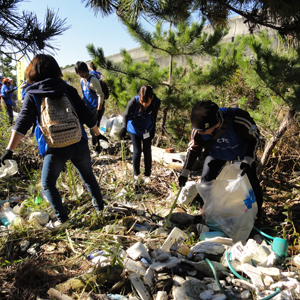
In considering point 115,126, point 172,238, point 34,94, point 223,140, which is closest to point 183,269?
point 172,238

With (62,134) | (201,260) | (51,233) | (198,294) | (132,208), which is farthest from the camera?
(132,208)

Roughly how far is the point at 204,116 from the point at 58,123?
3.90 ft

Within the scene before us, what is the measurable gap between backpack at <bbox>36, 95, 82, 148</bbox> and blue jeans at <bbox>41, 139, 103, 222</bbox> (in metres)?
0.08

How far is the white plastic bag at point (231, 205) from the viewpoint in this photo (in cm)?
229

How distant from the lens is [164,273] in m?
1.75

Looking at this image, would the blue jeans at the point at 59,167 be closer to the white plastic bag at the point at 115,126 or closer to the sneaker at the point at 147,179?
the sneaker at the point at 147,179

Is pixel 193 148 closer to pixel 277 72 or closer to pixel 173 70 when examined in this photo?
pixel 277 72

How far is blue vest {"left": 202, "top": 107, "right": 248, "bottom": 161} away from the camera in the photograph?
2393 mm

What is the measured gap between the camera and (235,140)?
2.42 meters

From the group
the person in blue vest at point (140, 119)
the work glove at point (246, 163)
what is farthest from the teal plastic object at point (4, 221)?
the work glove at point (246, 163)

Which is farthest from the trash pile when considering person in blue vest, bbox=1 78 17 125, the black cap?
person in blue vest, bbox=1 78 17 125

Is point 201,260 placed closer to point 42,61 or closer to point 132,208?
point 132,208

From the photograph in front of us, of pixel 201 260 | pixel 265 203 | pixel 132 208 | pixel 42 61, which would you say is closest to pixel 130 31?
pixel 42 61

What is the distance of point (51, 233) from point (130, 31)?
3693 millimetres
